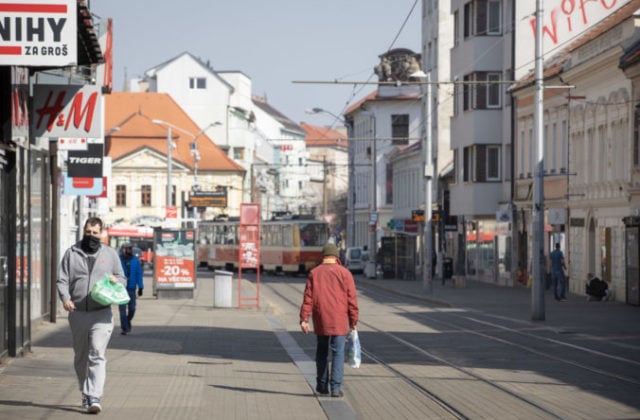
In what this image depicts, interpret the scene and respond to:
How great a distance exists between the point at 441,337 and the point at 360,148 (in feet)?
294

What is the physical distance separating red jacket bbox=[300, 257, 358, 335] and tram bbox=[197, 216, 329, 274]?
55.2 meters

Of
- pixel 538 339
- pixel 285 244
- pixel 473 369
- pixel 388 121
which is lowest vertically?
pixel 538 339

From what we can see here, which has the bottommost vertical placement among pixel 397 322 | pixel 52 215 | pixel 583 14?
pixel 397 322

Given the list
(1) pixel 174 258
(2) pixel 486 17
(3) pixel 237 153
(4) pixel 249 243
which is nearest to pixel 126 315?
(4) pixel 249 243

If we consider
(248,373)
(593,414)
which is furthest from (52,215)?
(593,414)

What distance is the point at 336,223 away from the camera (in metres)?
144

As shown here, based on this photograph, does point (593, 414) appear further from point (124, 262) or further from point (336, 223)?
point (336, 223)

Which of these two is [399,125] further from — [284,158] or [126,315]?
[126,315]

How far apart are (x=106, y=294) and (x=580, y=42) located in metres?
40.7

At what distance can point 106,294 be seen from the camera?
14.2 m

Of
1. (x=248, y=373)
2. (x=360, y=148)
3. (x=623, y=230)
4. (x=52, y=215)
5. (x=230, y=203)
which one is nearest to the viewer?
(x=248, y=373)

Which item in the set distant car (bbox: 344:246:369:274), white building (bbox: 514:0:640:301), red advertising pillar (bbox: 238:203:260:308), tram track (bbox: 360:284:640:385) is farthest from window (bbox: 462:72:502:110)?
tram track (bbox: 360:284:640:385)

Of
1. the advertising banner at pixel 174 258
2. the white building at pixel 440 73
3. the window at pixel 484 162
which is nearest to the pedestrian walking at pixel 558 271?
the advertising banner at pixel 174 258

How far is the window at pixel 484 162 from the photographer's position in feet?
197
